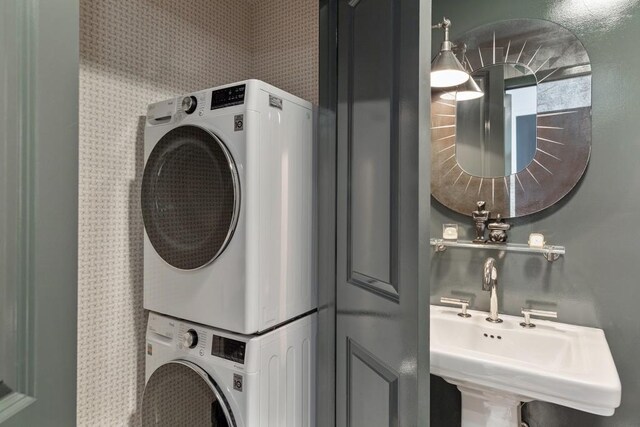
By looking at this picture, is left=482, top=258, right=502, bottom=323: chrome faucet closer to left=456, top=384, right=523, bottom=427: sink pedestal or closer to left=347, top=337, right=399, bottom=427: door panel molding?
left=456, top=384, right=523, bottom=427: sink pedestal

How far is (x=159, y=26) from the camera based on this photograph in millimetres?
1605

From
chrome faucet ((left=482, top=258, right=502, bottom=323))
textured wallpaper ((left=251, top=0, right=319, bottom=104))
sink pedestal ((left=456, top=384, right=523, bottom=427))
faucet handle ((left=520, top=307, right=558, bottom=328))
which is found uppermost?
textured wallpaper ((left=251, top=0, right=319, bottom=104))

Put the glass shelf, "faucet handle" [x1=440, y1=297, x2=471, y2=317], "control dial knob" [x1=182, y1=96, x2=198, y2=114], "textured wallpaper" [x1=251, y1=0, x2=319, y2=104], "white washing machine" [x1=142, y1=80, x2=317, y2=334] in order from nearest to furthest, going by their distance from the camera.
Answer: "white washing machine" [x1=142, y1=80, x2=317, y2=334] < "control dial knob" [x1=182, y1=96, x2=198, y2=114] < the glass shelf < "faucet handle" [x1=440, y1=297, x2=471, y2=317] < "textured wallpaper" [x1=251, y1=0, x2=319, y2=104]

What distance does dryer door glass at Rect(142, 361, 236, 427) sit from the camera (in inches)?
51.1

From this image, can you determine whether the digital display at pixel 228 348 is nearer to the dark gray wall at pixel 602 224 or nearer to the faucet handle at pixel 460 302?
the faucet handle at pixel 460 302

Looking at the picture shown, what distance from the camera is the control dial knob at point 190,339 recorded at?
4.52ft

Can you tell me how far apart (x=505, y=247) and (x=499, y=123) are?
562mm

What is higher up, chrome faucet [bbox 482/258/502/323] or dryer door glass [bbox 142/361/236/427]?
chrome faucet [bbox 482/258/502/323]

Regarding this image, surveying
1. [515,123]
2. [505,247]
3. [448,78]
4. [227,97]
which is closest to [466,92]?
[448,78]

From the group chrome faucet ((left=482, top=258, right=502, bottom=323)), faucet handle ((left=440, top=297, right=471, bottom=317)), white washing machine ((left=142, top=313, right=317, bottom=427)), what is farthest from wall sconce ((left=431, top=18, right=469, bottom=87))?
white washing machine ((left=142, top=313, right=317, bottom=427))

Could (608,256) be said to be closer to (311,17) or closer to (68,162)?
(311,17)

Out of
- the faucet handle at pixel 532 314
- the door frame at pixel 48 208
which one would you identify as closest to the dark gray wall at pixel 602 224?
the faucet handle at pixel 532 314

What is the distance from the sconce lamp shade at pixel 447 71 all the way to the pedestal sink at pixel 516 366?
106 cm

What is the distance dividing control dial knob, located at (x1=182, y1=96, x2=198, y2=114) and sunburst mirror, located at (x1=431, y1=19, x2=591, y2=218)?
1140 mm
